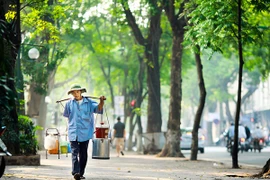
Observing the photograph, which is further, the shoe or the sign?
the sign

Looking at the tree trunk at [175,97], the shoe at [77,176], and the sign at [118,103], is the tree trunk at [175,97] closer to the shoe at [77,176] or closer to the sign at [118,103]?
the shoe at [77,176]

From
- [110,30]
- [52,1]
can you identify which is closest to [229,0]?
[52,1]

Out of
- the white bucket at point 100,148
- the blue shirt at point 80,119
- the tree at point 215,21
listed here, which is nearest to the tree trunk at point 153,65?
the tree at point 215,21

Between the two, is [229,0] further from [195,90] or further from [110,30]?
[195,90]

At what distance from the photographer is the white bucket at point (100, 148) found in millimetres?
16641

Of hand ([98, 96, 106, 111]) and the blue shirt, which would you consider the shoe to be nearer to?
the blue shirt

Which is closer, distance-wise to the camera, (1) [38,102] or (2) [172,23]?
(2) [172,23]

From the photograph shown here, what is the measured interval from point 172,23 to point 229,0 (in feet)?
34.1

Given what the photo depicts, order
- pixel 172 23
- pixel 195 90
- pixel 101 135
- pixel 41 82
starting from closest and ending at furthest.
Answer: pixel 101 135, pixel 172 23, pixel 41 82, pixel 195 90

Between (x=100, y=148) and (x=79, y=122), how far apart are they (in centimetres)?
257

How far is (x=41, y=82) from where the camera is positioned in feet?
117

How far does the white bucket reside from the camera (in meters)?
16.6

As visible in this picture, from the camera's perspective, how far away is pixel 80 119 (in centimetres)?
1430

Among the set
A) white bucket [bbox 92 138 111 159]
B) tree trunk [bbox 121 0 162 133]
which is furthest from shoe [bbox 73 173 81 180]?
tree trunk [bbox 121 0 162 133]
